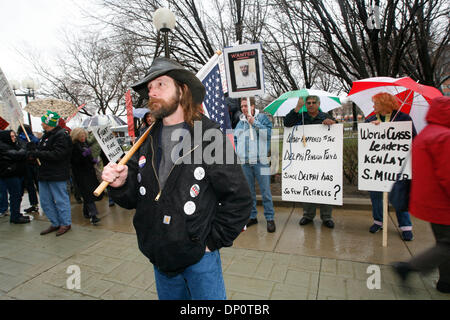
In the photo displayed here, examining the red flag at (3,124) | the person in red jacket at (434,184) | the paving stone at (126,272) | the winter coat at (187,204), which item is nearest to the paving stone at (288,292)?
the person in red jacket at (434,184)

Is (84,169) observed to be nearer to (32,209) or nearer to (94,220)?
(94,220)

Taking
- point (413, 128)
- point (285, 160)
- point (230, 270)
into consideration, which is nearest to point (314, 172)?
point (285, 160)

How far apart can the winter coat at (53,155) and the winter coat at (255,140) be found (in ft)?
9.87

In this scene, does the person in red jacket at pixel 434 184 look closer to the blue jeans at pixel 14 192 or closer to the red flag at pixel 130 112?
the red flag at pixel 130 112

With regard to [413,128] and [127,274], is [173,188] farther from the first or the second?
[413,128]

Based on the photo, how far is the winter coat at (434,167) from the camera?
2129 mm

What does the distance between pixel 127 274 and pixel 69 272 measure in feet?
2.74

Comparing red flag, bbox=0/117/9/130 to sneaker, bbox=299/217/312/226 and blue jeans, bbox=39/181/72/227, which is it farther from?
sneaker, bbox=299/217/312/226

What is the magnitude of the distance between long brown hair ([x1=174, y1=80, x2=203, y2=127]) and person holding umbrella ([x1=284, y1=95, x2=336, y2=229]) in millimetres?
2847

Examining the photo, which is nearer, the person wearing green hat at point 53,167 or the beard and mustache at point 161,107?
the beard and mustache at point 161,107

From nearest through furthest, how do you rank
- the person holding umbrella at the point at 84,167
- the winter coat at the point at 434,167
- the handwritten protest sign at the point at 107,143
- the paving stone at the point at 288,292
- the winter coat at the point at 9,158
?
the winter coat at the point at 434,167
the paving stone at the point at 288,292
the handwritten protest sign at the point at 107,143
the winter coat at the point at 9,158
the person holding umbrella at the point at 84,167

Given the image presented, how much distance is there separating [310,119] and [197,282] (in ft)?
11.5
